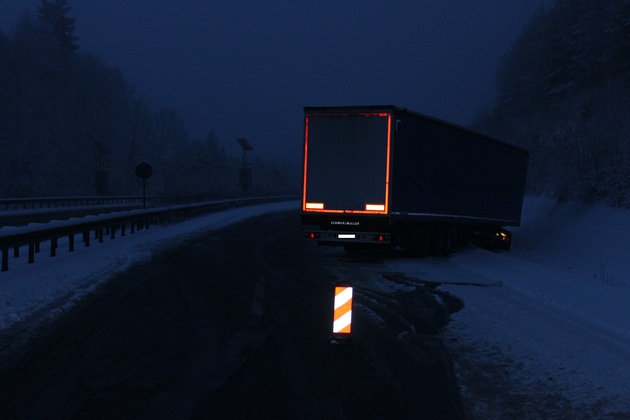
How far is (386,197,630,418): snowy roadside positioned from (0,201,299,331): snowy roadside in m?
5.88

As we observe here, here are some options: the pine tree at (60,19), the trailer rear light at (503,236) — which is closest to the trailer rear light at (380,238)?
the trailer rear light at (503,236)

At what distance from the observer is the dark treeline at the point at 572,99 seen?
79.3 ft

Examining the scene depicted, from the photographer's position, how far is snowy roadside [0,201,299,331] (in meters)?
8.59

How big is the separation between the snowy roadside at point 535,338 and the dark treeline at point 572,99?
28.9ft

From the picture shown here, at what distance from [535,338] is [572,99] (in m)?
47.8

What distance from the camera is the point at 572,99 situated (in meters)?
49.6

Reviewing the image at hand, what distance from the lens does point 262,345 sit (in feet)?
22.3

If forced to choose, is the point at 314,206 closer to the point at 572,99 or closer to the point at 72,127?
the point at 572,99

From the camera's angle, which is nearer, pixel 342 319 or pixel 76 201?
pixel 342 319

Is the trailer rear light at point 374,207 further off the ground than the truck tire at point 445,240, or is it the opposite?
the trailer rear light at point 374,207

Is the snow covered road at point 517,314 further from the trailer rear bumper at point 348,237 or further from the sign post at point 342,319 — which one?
the sign post at point 342,319

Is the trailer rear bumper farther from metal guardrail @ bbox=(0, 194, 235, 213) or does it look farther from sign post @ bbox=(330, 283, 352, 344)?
metal guardrail @ bbox=(0, 194, 235, 213)

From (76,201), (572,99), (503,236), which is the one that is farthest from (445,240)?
(76,201)

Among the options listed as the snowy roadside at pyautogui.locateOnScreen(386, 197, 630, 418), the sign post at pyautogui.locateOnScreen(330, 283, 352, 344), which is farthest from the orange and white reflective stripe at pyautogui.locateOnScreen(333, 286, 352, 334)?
the snowy roadside at pyautogui.locateOnScreen(386, 197, 630, 418)
